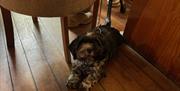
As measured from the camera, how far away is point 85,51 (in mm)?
1295

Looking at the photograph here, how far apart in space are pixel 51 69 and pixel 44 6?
1.74 ft

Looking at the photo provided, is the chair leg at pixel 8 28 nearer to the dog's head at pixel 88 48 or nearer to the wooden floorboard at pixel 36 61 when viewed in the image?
the wooden floorboard at pixel 36 61

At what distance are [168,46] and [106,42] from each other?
39 centimetres

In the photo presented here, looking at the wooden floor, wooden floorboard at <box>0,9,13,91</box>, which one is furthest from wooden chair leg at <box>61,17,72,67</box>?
wooden floorboard at <box>0,9,13,91</box>

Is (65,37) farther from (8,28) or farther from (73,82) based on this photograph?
(8,28)

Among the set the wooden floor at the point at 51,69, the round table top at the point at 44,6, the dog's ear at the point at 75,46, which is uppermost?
the round table top at the point at 44,6

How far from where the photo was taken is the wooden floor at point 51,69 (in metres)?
1.27

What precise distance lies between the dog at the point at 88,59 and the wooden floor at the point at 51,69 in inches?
2.2

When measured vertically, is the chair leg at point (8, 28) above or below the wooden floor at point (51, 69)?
above

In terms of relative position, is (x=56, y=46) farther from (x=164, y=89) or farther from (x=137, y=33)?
(x=164, y=89)

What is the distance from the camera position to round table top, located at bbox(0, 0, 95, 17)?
0.96m

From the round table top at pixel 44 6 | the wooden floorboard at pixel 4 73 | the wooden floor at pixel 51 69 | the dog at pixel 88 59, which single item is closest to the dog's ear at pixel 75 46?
the dog at pixel 88 59

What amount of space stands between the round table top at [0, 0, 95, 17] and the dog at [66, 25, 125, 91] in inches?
12.1

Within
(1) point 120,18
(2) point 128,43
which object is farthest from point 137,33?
(1) point 120,18
